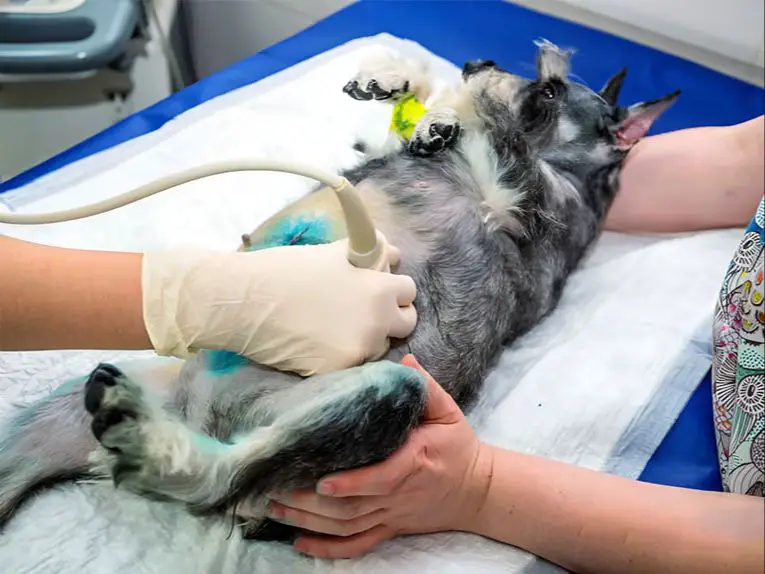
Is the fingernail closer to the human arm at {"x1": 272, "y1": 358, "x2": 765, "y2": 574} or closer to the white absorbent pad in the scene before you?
the human arm at {"x1": 272, "y1": 358, "x2": 765, "y2": 574}

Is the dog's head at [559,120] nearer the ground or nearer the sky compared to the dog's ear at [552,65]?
nearer the ground

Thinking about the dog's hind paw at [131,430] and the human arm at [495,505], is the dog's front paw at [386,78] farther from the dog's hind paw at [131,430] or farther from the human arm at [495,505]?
the dog's hind paw at [131,430]

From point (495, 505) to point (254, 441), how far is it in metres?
0.32

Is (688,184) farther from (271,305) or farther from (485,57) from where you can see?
(271,305)

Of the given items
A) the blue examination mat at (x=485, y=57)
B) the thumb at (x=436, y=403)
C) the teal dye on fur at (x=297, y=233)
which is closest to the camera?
the thumb at (x=436, y=403)

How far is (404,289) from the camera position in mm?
890

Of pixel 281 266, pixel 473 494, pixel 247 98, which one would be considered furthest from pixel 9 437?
pixel 247 98

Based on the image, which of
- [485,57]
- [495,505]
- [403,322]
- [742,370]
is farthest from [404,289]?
[485,57]

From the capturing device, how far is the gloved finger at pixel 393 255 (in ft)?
3.04

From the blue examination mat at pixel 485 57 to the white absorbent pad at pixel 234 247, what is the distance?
0.06 metres

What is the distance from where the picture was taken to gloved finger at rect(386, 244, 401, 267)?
36.4 inches

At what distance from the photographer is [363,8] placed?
202 centimetres

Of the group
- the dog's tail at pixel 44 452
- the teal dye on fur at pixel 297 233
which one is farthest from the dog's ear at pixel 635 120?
the dog's tail at pixel 44 452

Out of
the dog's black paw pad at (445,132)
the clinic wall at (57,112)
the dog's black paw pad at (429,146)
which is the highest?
the dog's black paw pad at (445,132)
